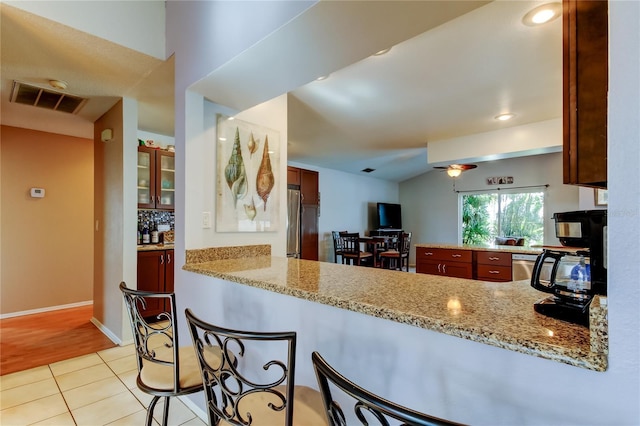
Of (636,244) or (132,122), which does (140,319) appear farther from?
(132,122)

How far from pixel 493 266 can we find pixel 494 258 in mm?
94

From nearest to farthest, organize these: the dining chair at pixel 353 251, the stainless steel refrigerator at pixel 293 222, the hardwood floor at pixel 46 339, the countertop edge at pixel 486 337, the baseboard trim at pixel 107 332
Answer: the countertop edge at pixel 486 337, the hardwood floor at pixel 46 339, the baseboard trim at pixel 107 332, the stainless steel refrigerator at pixel 293 222, the dining chair at pixel 353 251

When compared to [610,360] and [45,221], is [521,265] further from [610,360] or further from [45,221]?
[45,221]

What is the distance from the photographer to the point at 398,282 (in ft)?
4.51

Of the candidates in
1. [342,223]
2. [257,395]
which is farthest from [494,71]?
[342,223]

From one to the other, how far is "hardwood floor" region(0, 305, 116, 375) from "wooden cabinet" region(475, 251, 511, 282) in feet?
13.2

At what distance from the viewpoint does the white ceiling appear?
140 centimetres

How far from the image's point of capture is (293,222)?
18.2 feet

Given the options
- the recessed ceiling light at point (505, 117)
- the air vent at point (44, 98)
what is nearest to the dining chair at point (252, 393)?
the air vent at point (44, 98)

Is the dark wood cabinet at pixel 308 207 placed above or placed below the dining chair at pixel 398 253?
above

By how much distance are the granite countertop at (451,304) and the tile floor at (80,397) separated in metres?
1.09

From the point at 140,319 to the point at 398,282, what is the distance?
1144mm

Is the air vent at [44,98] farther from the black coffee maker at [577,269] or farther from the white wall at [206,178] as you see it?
the black coffee maker at [577,269]

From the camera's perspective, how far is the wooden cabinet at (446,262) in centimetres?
377
